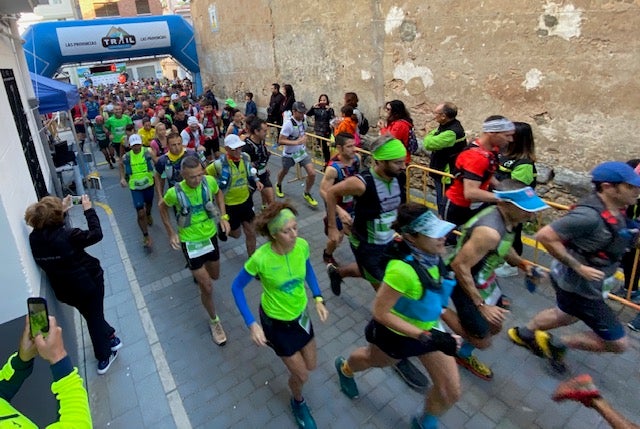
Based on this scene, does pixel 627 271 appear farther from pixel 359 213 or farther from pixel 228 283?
pixel 228 283

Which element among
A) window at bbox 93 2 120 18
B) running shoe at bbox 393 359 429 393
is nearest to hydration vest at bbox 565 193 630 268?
running shoe at bbox 393 359 429 393

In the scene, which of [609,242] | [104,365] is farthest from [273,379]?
[609,242]

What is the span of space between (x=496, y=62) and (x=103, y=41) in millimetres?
15931

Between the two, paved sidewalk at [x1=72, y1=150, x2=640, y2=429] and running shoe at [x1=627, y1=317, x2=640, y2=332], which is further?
running shoe at [x1=627, y1=317, x2=640, y2=332]

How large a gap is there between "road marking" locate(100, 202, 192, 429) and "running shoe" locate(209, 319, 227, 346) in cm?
53

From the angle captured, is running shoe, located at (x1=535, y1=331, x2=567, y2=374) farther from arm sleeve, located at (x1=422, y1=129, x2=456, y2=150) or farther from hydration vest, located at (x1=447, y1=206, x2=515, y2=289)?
arm sleeve, located at (x1=422, y1=129, x2=456, y2=150)

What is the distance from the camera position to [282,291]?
3.15 m

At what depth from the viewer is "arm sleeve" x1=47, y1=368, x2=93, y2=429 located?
187 centimetres

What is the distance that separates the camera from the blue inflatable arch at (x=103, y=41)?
626 inches

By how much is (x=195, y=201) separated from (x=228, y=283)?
1.67m

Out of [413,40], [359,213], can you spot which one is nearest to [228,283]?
[359,213]

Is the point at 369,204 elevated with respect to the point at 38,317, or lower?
lower

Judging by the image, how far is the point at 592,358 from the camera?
3891mm

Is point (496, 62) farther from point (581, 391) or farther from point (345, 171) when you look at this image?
point (581, 391)
